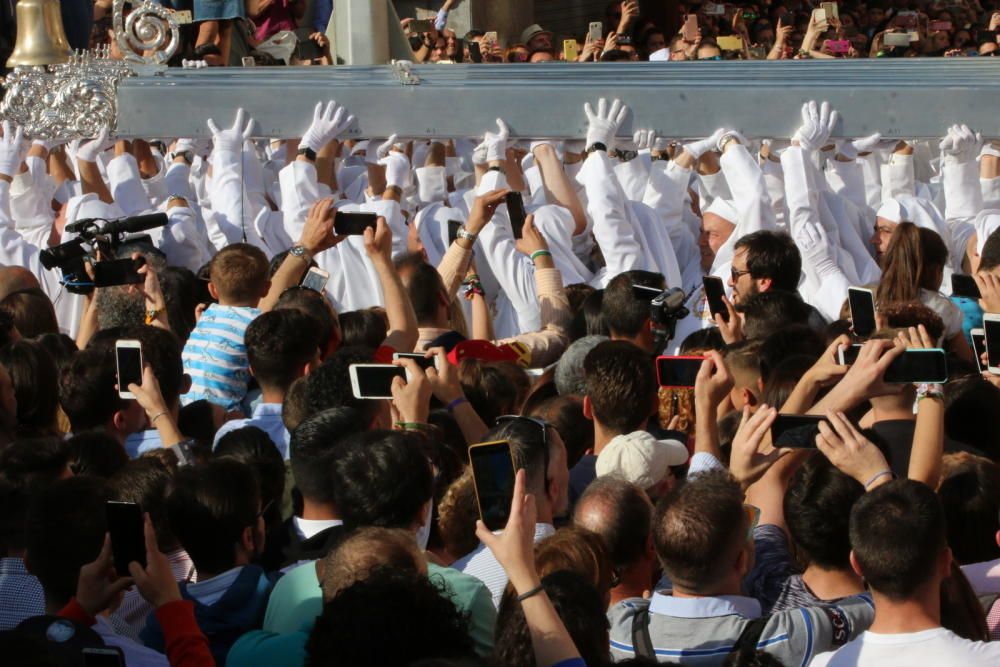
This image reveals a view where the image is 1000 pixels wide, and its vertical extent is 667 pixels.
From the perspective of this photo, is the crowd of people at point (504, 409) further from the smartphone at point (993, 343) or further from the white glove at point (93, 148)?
the smartphone at point (993, 343)

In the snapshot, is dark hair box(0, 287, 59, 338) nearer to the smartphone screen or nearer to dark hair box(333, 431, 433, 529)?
the smartphone screen

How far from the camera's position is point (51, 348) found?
5.00 meters

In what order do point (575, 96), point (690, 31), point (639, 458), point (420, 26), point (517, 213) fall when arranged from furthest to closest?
point (420, 26) → point (690, 31) → point (575, 96) → point (517, 213) → point (639, 458)

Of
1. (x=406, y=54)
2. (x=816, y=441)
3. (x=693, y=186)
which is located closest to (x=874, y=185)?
(x=693, y=186)

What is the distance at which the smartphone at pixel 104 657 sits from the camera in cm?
245

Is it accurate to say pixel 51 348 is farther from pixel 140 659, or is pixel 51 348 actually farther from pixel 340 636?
pixel 340 636

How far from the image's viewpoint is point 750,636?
280cm

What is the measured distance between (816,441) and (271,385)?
6.29 feet

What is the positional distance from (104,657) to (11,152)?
527cm

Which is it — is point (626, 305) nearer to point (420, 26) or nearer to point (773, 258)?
point (773, 258)

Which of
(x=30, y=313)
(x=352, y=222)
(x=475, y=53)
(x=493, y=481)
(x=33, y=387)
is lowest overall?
(x=30, y=313)

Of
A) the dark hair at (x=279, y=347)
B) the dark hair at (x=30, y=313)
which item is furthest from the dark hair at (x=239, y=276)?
the dark hair at (x=30, y=313)

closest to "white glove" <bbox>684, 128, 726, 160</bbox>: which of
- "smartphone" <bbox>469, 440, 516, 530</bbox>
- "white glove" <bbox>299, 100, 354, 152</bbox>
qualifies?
"white glove" <bbox>299, 100, 354, 152</bbox>

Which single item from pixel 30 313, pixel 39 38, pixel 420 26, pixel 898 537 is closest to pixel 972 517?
pixel 898 537
